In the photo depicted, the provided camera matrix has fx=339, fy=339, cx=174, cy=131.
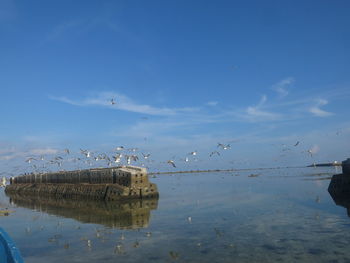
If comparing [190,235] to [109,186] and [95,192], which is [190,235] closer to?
[109,186]

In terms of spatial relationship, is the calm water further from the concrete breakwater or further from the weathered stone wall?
the concrete breakwater

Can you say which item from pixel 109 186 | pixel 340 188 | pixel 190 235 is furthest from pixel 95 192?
pixel 340 188

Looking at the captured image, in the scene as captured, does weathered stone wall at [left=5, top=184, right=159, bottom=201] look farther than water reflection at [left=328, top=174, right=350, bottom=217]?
Yes

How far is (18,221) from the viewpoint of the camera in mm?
34188

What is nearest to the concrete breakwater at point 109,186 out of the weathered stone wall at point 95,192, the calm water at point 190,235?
the weathered stone wall at point 95,192

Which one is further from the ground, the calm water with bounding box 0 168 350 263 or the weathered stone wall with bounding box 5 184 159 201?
the weathered stone wall with bounding box 5 184 159 201

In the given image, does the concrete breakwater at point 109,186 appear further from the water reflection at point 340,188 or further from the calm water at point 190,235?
the water reflection at point 340,188

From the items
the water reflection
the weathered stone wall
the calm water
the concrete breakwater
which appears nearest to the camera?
the calm water

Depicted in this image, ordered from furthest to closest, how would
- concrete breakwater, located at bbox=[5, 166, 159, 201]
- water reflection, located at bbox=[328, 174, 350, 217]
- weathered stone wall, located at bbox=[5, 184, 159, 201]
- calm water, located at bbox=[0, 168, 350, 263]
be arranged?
concrete breakwater, located at bbox=[5, 166, 159, 201] < weathered stone wall, located at bbox=[5, 184, 159, 201] < water reflection, located at bbox=[328, 174, 350, 217] < calm water, located at bbox=[0, 168, 350, 263]

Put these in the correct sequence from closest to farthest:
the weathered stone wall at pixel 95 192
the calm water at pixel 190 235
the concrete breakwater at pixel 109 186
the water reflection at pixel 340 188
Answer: the calm water at pixel 190 235 → the water reflection at pixel 340 188 → the weathered stone wall at pixel 95 192 → the concrete breakwater at pixel 109 186

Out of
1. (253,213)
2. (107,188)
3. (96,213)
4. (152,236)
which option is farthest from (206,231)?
(107,188)

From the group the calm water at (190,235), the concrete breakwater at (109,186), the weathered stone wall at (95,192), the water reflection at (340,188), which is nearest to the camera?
the calm water at (190,235)

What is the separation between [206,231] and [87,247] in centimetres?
836

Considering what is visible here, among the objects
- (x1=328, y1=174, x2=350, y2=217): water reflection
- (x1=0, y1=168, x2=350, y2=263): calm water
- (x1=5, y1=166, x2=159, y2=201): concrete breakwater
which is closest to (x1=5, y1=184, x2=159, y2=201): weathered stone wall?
(x1=5, y1=166, x2=159, y2=201): concrete breakwater
